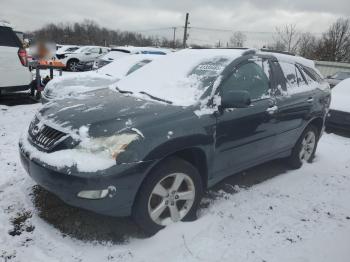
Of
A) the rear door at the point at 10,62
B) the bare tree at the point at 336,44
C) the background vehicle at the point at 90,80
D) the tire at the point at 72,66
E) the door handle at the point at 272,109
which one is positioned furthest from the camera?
the bare tree at the point at 336,44

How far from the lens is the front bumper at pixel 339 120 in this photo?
8.01m

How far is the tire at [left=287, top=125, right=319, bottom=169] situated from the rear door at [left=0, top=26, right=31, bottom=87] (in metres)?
6.16

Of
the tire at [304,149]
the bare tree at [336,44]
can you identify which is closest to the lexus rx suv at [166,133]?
the tire at [304,149]

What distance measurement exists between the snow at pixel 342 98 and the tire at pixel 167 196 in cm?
608

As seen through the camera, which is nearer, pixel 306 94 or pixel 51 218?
pixel 51 218

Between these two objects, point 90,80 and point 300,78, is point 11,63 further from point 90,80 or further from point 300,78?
point 300,78

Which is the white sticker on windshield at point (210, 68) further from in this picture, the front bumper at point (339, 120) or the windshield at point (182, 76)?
the front bumper at point (339, 120)

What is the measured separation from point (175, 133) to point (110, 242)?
112cm

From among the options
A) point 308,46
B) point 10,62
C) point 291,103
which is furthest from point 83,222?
point 308,46

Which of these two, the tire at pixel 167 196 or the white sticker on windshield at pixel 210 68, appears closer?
the tire at pixel 167 196

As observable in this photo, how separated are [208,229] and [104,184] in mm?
1211

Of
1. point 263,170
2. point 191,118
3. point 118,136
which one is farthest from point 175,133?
point 263,170

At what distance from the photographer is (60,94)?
6.94 meters

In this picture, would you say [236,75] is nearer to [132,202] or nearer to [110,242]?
[132,202]
